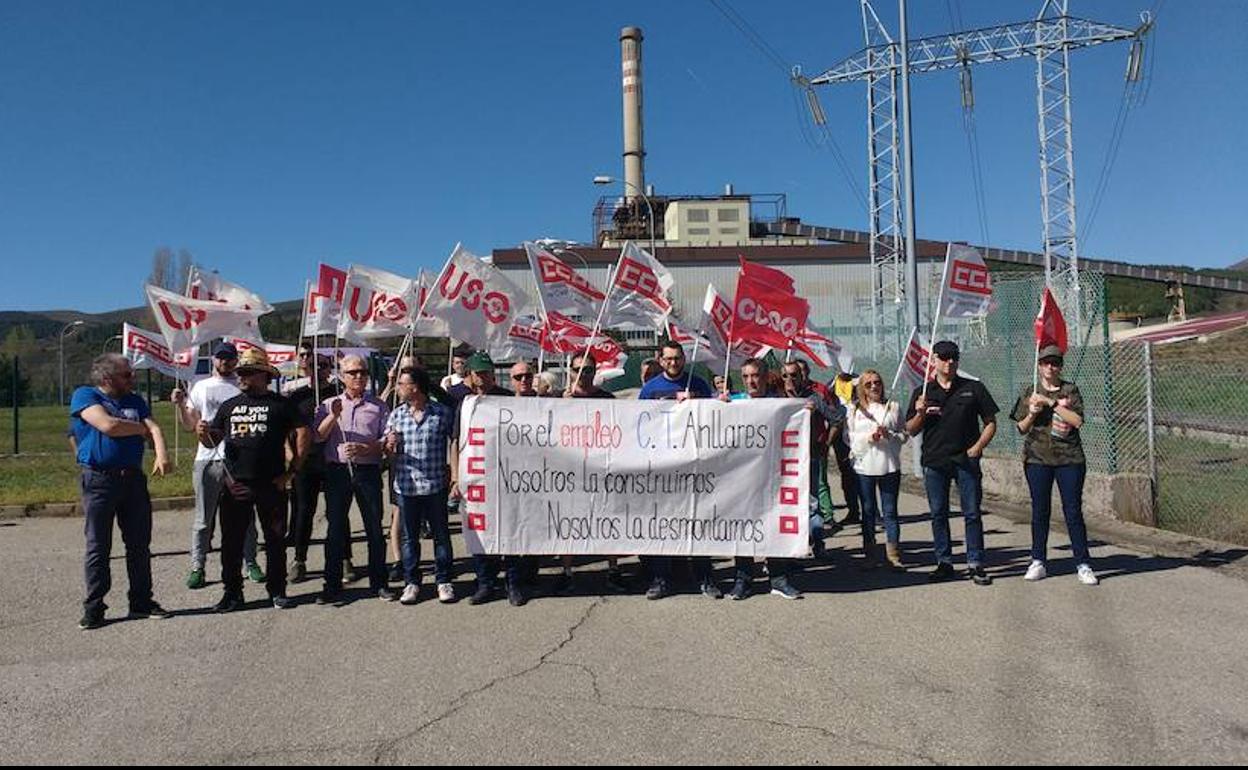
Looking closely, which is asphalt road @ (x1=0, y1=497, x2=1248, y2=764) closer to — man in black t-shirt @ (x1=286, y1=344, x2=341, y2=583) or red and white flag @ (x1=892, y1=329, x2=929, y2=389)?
man in black t-shirt @ (x1=286, y1=344, x2=341, y2=583)

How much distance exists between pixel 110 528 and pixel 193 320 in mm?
2979

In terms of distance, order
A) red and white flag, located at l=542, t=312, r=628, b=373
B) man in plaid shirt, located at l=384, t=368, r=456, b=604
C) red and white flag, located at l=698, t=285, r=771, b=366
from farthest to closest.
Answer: red and white flag, located at l=542, t=312, r=628, b=373 < red and white flag, located at l=698, t=285, r=771, b=366 < man in plaid shirt, located at l=384, t=368, r=456, b=604

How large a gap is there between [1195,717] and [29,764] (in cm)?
526

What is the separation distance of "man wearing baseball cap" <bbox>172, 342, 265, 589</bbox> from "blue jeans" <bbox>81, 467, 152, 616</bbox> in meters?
0.62

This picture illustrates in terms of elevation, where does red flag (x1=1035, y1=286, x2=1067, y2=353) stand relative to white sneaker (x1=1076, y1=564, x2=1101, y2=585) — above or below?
above

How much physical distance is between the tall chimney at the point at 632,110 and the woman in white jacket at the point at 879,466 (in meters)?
68.5

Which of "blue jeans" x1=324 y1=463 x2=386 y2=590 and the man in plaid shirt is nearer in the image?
the man in plaid shirt

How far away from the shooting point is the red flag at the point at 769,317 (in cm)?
779

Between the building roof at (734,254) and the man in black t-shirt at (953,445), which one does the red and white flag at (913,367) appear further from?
the building roof at (734,254)

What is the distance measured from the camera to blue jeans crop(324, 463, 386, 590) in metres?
6.94

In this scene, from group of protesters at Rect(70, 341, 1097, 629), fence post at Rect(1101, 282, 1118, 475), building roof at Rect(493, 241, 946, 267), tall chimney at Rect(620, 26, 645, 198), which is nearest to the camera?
group of protesters at Rect(70, 341, 1097, 629)

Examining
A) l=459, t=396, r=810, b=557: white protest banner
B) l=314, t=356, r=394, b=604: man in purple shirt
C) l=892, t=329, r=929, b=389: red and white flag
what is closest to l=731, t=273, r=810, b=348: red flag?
l=459, t=396, r=810, b=557: white protest banner

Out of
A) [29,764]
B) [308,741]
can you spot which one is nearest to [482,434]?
[308,741]

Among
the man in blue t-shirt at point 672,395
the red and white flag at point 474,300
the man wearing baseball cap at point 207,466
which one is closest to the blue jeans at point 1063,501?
the man in blue t-shirt at point 672,395
